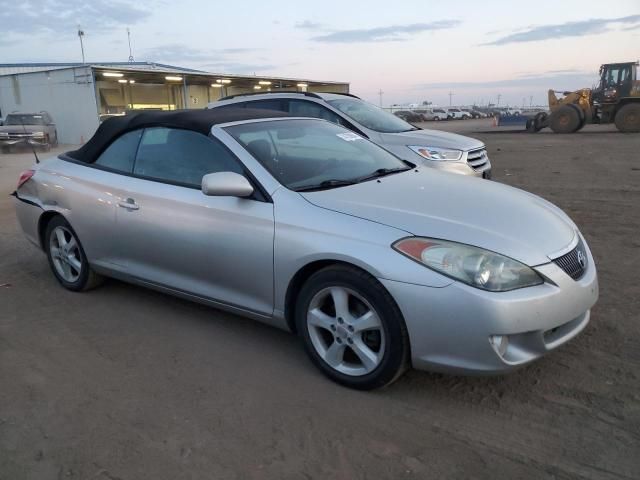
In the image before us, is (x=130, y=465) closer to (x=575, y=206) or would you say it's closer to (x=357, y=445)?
(x=357, y=445)

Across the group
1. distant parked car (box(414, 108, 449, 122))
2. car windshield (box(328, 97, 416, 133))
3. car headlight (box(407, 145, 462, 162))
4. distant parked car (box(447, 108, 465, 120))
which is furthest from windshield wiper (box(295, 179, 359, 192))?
distant parked car (box(447, 108, 465, 120))

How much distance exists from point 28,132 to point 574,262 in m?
20.9

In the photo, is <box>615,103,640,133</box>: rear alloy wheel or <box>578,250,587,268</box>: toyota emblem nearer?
<box>578,250,587,268</box>: toyota emblem

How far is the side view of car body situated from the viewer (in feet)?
23.6

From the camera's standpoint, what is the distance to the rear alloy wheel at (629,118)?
23.9 meters

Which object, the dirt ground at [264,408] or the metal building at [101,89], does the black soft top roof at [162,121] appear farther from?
the metal building at [101,89]

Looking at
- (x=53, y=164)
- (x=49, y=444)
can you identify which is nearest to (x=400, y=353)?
(x=49, y=444)

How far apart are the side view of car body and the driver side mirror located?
386 cm

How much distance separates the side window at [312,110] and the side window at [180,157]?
3.89m

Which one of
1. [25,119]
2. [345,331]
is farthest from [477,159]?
[25,119]

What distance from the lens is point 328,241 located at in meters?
2.99

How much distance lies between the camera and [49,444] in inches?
104

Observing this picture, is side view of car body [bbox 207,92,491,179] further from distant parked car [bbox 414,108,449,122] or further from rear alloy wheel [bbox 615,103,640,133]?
distant parked car [bbox 414,108,449,122]

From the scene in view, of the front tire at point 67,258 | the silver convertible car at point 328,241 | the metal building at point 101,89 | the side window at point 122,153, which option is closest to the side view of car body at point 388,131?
the silver convertible car at point 328,241
